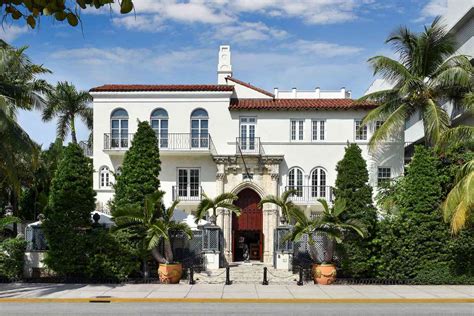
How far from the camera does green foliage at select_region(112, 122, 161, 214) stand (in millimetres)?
23922

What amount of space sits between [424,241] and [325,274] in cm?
440

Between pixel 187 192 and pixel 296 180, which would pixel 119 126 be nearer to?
pixel 187 192

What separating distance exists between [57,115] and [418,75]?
2998cm

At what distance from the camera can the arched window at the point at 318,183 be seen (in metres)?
32.0

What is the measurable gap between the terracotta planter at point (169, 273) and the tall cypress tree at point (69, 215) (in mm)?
3093

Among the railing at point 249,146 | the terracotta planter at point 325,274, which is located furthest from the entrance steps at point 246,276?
the railing at point 249,146

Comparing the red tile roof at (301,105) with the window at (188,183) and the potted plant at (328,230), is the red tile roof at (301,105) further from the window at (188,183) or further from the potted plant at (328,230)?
the potted plant at (328,230)

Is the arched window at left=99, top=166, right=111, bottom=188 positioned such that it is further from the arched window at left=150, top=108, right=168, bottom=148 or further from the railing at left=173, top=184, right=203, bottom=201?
the railing at left=173, top=184, right=203, bottom=201

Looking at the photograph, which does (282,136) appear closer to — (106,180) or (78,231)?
(106,180)

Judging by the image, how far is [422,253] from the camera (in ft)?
74.5

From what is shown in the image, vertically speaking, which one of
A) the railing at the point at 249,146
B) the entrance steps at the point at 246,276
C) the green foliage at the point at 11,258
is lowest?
the entrance steps at the point at 246,276

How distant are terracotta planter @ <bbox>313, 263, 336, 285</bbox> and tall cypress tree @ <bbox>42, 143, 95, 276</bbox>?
9512 millimetres
